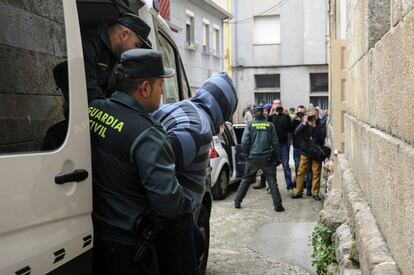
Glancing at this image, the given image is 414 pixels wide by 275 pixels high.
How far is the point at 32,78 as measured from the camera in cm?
214

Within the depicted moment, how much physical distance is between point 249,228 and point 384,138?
5.09 meters

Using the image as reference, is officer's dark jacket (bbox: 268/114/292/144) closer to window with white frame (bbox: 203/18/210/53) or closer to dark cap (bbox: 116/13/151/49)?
dark cap (bbox: 116/13/151/49)

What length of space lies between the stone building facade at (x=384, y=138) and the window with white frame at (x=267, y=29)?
2251 centimetres

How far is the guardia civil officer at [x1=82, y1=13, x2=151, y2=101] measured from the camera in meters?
2.69

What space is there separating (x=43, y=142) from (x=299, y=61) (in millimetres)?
24849

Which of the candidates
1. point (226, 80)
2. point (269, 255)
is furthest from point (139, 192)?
point (269, 255)

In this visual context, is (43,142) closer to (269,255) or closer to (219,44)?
(269,255)

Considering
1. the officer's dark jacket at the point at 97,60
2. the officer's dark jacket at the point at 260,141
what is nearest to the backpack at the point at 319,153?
the officer's dark jacket at the point at 260,141

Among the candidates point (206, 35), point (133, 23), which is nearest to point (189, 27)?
point (206, 35)

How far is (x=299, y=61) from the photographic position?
86.1 ft

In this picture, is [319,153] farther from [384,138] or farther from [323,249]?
[384,138]

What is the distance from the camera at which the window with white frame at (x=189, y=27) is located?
20694 mm

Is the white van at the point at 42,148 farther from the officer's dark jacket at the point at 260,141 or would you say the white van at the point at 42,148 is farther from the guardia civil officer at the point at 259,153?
the officer's dark jacket at the point at 260,141

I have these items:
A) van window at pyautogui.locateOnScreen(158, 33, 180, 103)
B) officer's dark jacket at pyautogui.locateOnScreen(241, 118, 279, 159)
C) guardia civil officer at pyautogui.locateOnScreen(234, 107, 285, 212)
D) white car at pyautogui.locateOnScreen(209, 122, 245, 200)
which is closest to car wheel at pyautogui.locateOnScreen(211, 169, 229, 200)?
white car at pyautogui.locateOnScreen(209, 122, 245, 200)
